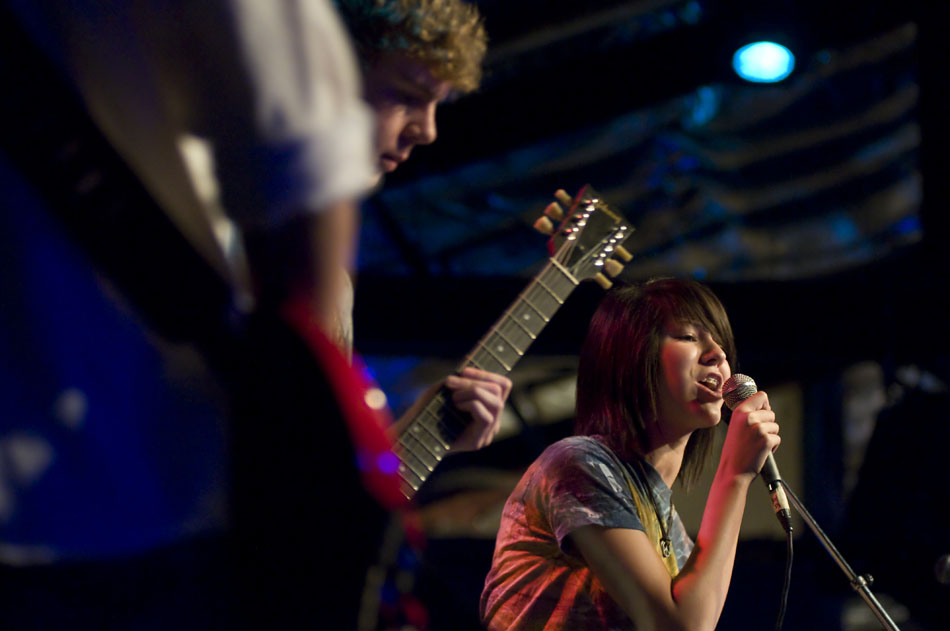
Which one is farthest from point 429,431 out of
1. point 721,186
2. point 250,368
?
point 721,186

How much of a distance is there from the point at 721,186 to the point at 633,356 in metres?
2.53

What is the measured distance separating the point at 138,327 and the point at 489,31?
2895 millimetres

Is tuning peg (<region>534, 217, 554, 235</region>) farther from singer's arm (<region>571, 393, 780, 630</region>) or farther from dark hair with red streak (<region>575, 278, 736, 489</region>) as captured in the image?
singer's arm (<region>571, 393, 780, 630</region>)

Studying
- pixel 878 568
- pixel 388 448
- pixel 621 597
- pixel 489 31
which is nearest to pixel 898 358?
pixel 878 568

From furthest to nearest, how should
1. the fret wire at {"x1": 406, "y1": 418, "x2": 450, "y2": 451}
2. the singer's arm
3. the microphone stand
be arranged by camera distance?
the fret wire at {"x1": 406, "y1": 418, "x2": 450, "y2": 451} < the microphone stand < the singer's arm

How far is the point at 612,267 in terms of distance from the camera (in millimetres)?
2203

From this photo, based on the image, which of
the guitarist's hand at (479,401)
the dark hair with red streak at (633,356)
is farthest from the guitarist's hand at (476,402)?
the dark hair with red streak at (633,356)

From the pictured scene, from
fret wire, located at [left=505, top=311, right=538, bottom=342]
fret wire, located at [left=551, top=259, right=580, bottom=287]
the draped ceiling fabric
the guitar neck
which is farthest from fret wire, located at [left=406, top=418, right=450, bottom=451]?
the draped ceiling fabric

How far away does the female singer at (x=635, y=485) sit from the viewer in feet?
5.21

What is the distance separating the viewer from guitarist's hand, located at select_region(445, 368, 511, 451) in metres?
1.76

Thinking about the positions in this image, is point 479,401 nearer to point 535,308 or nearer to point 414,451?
point 414,451

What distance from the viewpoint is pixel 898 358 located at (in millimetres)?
3811

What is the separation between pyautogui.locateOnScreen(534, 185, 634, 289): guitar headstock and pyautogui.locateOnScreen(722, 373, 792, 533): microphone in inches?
19.1

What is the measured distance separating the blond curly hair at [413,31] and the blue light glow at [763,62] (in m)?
2.11
